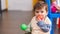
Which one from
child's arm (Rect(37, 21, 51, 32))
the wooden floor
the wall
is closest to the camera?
child's arm (Rect(37, 21, 51, 32))

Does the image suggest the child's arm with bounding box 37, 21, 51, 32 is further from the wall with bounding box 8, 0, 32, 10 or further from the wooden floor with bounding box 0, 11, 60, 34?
the wall with bounding box 8, 0, 32, 10

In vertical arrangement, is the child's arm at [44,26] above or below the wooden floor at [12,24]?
above

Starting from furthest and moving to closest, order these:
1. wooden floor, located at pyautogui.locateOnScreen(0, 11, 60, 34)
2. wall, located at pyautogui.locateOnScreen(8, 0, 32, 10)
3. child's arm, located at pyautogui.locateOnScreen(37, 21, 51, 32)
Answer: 1. wall, located at pyautogui.locateOnScreen(8, 0, 32, 10)
2. wooden floor, located at pyautogui.locateOnScreen(0, 11, 60, 34)
3. child's arm, located at pyautogui.locateOnScreen(37, 21, 51, 32)

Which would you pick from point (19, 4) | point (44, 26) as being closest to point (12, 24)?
point (44, 26)

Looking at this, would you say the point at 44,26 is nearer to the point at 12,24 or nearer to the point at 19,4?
the point at 12,24

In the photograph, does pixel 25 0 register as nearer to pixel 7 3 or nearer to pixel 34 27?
pixel 7 3

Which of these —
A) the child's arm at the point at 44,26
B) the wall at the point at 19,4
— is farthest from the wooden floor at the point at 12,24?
the wall at the point at 19,4

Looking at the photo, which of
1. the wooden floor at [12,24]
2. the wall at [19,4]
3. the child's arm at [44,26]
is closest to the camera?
the child's arm at [44,26]

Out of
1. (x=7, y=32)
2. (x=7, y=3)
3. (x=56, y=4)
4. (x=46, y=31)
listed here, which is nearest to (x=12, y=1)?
(x=7, y=3)

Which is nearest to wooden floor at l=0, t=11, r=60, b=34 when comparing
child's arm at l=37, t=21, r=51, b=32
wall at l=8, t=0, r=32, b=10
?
child's arm at l=37, t=21, r=51, b=32

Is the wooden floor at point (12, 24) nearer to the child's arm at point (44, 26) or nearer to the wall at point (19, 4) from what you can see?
the child's arm at point (44, 26)

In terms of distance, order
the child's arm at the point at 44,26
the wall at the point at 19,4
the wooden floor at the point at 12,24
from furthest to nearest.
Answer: the wall at the point at 19,4, the wooden floor at the point at 12,24, the child's arm at the point at 44,26

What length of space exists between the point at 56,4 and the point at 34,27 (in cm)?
35

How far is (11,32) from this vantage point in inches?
75.5
